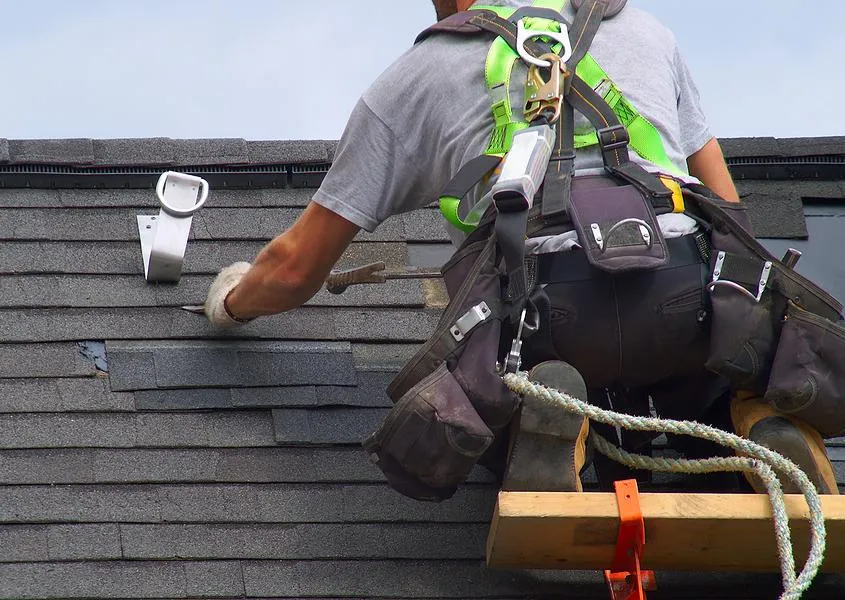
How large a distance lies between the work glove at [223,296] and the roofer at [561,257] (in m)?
0.53

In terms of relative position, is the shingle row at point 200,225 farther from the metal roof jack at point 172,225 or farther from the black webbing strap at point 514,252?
the black webbing strap at point 514,252

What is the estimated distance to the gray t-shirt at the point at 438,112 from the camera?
130 inches

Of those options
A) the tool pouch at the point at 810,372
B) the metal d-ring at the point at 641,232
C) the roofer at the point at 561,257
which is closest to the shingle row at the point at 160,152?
the roofer at the point at 561,257

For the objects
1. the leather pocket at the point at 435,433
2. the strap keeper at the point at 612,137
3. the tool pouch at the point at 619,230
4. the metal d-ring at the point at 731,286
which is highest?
the strap keeper at the point at 612,137

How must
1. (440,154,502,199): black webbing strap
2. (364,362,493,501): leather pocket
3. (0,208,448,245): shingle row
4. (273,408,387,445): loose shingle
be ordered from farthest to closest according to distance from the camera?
(0,208,448,245): shingle row
(273,408,387,445): loose shingle
(440,154,502,199): black webbing strap
(364,362,493,501): leather pocket

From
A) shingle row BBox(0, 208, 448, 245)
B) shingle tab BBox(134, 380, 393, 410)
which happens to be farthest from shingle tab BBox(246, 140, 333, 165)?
shingle tab BBox(134, 380, 393, 410)

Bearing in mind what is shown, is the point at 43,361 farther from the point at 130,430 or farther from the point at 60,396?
the point at 130,430

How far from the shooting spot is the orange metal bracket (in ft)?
9.14

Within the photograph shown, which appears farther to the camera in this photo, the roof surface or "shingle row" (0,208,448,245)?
"shingle row" (0,208,448,245)

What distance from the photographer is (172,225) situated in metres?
4.00

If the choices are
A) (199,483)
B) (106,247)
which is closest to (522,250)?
(199,483)

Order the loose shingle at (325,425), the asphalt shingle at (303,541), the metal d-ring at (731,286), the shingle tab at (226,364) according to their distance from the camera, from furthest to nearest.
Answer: the shingle tab at (226,364), the loose shingle at (325,425), the asphalt shingle at (303,541), the metal d-ring at (731,286)

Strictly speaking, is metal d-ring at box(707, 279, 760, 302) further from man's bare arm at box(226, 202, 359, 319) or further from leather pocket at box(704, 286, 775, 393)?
→ man's bare arm at box(226, 202, 359, 319)

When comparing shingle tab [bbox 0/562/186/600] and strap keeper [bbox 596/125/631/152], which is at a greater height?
strap keeper [bbox 596/125/631/152]
